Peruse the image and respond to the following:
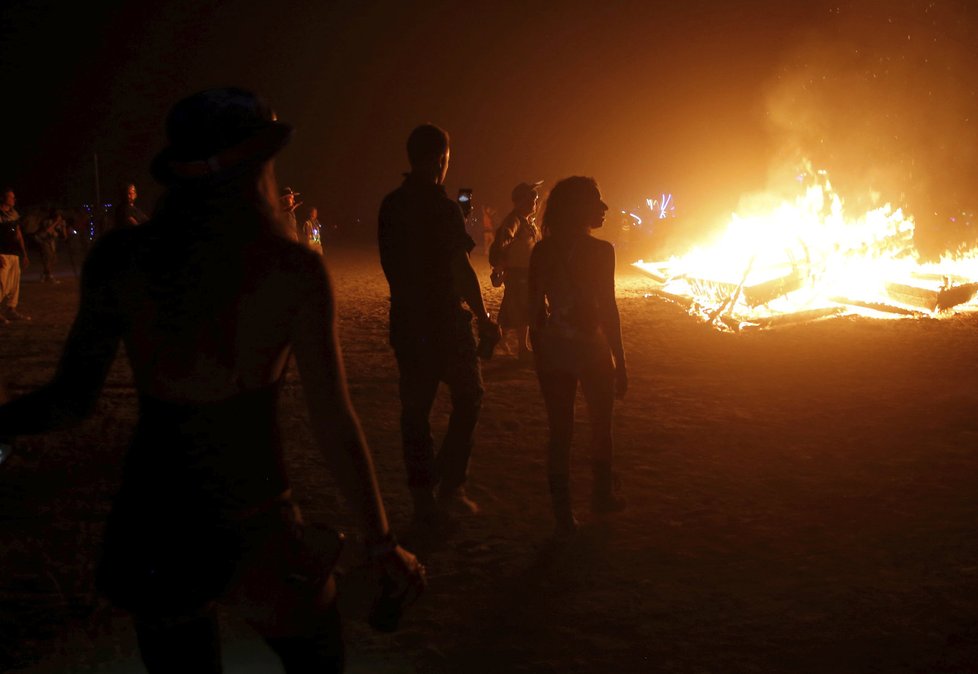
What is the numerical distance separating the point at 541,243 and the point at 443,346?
77cm

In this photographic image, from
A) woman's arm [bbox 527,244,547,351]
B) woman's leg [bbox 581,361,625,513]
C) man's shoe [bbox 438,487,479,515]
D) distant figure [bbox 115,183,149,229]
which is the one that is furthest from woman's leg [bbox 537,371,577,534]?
distant figure [bbox 115,183,149,229]

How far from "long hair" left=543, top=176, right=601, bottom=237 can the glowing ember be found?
25.9 ft

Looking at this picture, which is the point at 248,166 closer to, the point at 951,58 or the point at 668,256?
the point at 668,256

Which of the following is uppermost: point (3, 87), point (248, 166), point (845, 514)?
point (3, 87)

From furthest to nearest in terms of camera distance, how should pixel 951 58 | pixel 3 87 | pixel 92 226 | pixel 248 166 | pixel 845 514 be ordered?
pixel 3 87
pixel 92 226
pixel 951 58
pixel 845 514
pixel 248 166

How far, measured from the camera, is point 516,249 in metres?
9.14

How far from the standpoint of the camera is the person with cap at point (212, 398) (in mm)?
1926

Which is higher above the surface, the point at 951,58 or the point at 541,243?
the point at 951,58

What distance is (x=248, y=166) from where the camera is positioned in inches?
79.0

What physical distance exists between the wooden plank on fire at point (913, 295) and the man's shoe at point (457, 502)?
403 inches

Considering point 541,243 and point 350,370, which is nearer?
point 541,243

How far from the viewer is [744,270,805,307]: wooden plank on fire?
13.4 m

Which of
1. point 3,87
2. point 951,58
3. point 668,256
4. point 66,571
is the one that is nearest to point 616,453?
point 66,571

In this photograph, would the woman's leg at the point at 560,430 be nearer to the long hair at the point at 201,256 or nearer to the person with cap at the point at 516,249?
the long hair at the point at 201,256
